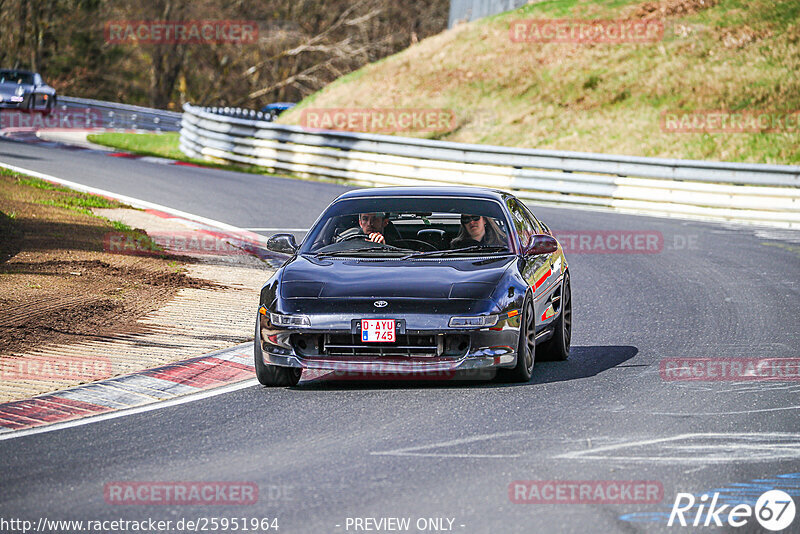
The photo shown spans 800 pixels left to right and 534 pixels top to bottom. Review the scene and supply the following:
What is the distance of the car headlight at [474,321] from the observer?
8188 millimetres

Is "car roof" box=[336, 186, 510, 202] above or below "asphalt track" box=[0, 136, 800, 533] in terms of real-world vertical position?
above

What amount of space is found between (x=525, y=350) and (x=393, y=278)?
3.49 feet

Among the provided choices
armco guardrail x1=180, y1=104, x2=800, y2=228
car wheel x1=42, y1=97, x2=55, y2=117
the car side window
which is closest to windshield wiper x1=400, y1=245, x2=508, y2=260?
the car side window

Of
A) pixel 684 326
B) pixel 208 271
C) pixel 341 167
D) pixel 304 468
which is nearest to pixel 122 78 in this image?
pixel 341 167

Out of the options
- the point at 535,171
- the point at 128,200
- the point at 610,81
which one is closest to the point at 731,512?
the point at 128,200

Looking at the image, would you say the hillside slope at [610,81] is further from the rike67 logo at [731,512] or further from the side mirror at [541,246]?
the rike67 logo at [731,512]

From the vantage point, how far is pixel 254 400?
8.30 m

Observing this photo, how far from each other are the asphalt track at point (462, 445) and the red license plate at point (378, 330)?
424mm

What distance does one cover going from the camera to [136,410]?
26.2ft

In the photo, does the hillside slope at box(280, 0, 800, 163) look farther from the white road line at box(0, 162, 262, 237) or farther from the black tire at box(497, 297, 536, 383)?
the black tire at box(497, 297, 536, 383)

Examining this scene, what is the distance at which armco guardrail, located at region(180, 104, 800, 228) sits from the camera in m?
22.8

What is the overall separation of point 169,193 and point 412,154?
20.6 feet

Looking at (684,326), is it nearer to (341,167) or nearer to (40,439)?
(40,439)

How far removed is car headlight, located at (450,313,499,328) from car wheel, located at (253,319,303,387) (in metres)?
1.20
